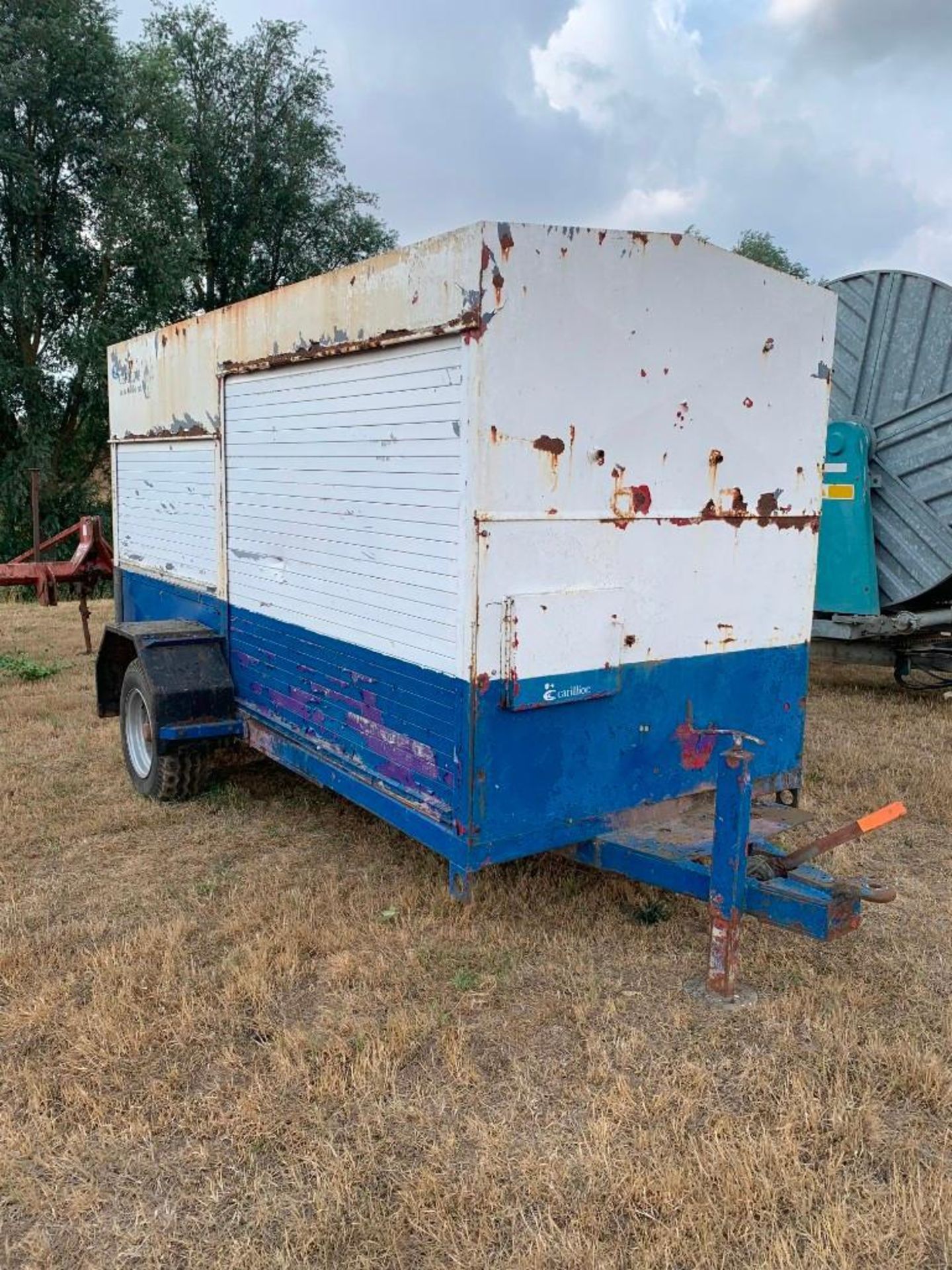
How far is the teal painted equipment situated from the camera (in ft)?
23.7

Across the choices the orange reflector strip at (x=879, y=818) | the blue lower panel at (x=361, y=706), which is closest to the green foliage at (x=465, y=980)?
the blue lower panel at (x=361, y=706)

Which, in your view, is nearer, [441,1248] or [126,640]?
[441,1248]

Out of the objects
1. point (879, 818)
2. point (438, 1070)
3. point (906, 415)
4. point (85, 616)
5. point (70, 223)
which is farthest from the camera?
point (70, 223)

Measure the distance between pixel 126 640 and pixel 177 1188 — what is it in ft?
11.8

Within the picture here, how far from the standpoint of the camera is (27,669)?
8.20 meters

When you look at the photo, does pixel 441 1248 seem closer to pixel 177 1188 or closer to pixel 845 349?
pixel 177 1188

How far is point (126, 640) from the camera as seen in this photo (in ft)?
18.4

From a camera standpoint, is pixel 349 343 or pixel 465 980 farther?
pixel 349 343

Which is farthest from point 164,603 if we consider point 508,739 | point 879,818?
point 879,818

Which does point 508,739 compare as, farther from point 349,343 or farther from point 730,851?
point 349,343

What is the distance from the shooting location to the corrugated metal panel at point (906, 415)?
6.96 meters

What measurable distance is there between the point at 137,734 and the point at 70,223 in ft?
48.9

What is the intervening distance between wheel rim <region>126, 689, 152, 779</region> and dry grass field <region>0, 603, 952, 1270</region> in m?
0.74

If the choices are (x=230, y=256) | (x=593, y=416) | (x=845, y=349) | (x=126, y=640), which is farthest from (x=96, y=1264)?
(x=230, y=256)
